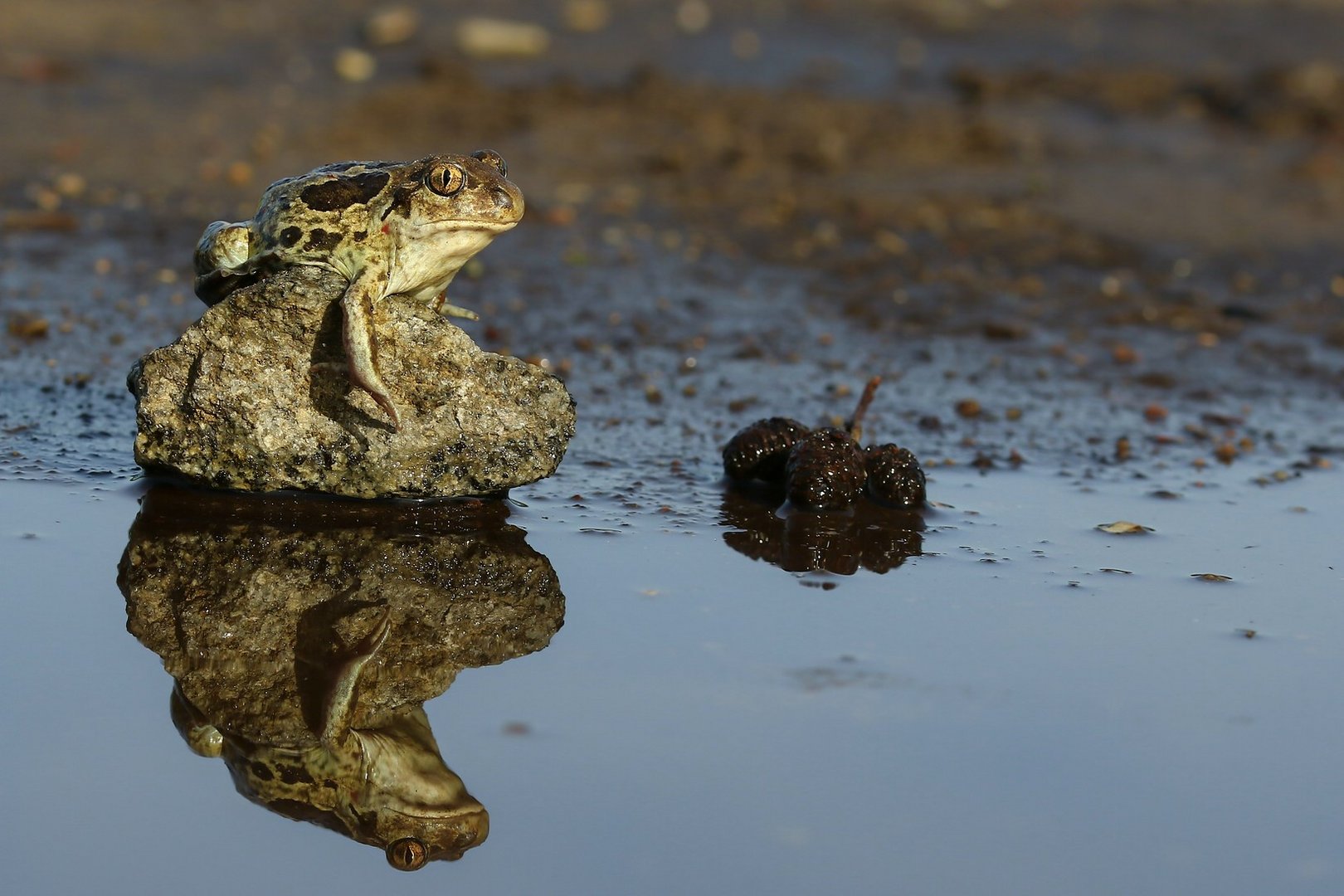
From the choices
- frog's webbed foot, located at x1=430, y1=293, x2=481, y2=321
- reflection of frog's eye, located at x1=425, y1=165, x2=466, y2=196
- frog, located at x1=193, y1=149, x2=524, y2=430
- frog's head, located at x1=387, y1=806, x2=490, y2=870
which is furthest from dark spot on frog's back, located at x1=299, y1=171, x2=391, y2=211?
frog's head, located at x1=387, y1=806, x2=490, y2=870

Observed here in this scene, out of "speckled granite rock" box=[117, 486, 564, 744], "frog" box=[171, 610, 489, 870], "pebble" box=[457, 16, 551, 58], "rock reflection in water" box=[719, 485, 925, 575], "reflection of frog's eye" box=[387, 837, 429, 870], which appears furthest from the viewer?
"pebble" box=[457, 16, 551, 58]

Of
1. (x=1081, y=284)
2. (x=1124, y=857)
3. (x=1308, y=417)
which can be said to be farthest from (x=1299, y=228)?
(x=1124, y=857)

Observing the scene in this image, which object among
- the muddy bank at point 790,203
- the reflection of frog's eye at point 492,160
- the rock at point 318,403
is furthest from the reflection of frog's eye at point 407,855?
the muddy bank at point 790,203

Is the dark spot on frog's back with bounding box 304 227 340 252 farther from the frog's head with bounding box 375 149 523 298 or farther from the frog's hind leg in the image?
the frog's hind leg

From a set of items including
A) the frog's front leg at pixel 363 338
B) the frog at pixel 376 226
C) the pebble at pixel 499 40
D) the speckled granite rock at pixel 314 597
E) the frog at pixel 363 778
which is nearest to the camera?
the frog at pixel 363 778

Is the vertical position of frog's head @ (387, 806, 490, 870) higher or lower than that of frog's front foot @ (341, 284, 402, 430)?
lower

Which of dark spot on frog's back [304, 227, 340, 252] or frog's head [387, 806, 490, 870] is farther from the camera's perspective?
dark spot on frog's back [304, 227, 340, 252]

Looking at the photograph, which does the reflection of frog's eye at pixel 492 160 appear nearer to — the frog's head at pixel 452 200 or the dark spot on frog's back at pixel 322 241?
the frog's head at pixel 452 200

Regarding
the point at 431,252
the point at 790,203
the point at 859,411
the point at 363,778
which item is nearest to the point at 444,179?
the point at 431,252
